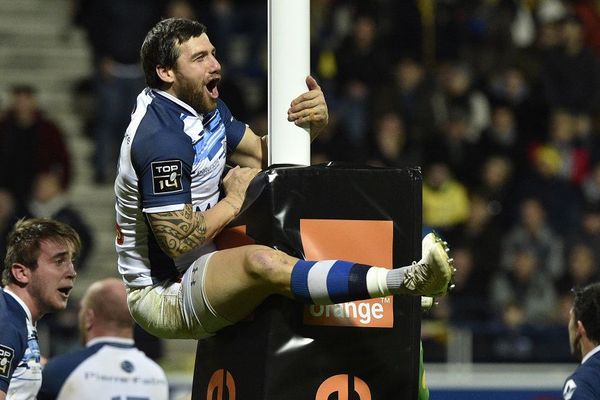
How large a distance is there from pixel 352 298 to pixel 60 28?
31.2 feet

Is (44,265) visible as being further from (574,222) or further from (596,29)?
(596,29)

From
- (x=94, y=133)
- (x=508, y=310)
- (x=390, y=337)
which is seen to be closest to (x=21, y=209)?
(x=94, y=133)

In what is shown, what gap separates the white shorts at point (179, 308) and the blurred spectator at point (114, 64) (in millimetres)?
6819

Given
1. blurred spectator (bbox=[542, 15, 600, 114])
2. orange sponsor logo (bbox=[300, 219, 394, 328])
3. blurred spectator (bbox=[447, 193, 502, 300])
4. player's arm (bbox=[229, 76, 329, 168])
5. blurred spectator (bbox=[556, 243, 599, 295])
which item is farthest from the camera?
blurred spectator (bbox=[542, 15, 600, 114])

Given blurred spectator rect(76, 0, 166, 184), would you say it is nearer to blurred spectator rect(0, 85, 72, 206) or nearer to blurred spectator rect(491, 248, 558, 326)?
blurred spectator rect(0, 85, 72, 206)

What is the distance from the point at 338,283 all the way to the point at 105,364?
242 centimetres

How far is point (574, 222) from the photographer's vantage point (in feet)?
39.0

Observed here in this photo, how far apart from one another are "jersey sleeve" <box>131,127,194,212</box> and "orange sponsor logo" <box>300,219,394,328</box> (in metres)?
0.48

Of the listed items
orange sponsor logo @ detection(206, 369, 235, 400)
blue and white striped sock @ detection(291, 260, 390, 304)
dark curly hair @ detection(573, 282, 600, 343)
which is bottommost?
orange sponsor logo @ detection(206, 369, 235, 400)

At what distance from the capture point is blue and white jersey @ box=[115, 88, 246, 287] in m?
4.71

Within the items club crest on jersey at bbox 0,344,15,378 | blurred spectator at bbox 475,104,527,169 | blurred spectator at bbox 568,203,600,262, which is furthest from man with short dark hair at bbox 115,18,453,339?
blurred spectator at bbox 475,104,527,169

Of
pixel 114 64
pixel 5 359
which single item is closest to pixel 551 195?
pixel 114 64

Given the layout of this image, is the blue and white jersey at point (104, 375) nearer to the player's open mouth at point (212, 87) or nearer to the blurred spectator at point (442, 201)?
the player's open mouth at point (212, 87)

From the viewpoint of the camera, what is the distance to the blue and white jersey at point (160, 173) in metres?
4.71
